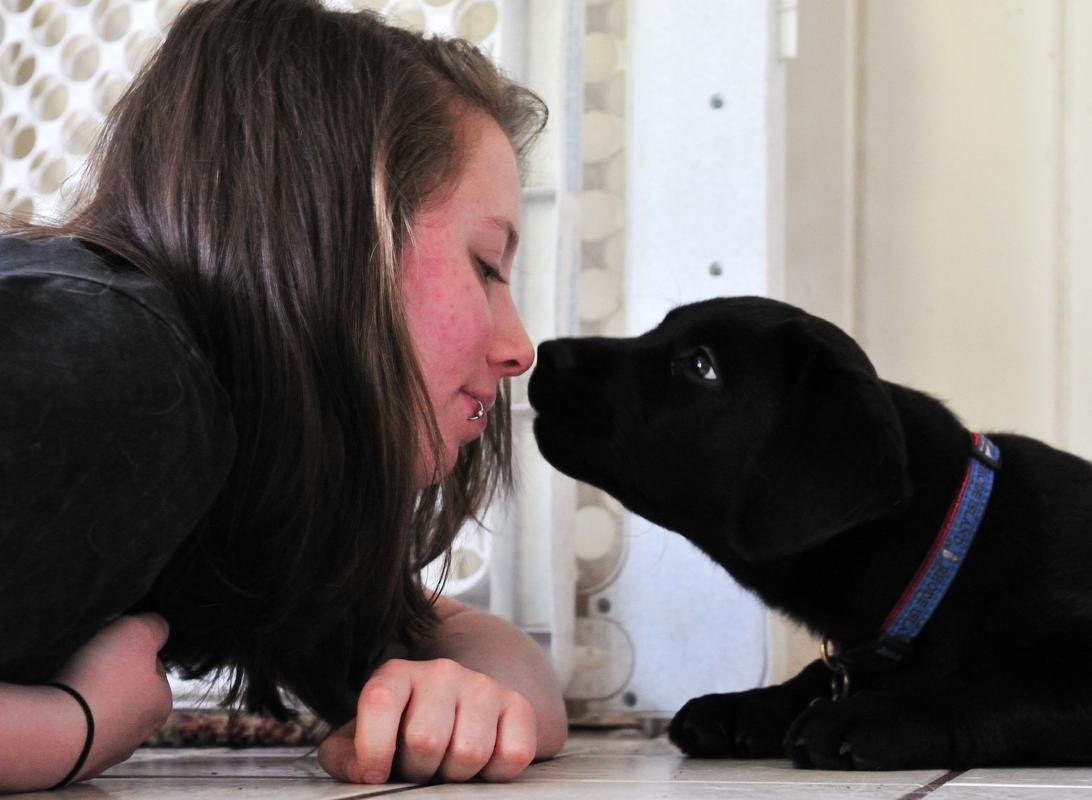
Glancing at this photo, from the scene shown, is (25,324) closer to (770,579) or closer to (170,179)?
(170,179)

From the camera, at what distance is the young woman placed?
2.71 feet

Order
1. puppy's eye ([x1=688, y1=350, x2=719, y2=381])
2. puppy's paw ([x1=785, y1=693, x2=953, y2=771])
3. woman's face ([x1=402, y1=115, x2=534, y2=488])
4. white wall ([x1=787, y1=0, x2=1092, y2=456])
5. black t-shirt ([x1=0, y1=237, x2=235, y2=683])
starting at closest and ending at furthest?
black t-shirt ([x1=0, y1=237, x2=235, y2=683])
puppy's paw ([x1=785, y1=693, x2=953, y2=771])
woman's face ([x1=402, y1=115, x2=534, y2=488])
puppy's eye ([x1=688, y1=350, x2=719, y2=381])
white wall ([x1=787, y1=0, x2=1092, y2=456])

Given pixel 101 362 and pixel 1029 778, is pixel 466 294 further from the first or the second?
pixel 1029 778

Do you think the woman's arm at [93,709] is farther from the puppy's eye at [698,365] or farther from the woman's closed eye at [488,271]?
the puppy's eye at [698,365]

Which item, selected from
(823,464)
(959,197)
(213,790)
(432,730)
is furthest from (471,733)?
(959,197)

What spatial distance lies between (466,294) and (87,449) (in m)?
0.43

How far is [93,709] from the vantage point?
0.88m

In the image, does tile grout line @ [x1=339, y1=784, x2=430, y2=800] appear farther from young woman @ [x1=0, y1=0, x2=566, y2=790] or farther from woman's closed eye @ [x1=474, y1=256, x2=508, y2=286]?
woman's closed eye @ [x1=474, y1=256, x2=508, y2=286]

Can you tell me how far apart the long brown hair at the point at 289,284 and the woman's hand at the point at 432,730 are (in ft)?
0.56

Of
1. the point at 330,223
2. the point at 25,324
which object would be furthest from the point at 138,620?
the point at 330,223

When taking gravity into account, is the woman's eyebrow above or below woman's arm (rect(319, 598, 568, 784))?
above

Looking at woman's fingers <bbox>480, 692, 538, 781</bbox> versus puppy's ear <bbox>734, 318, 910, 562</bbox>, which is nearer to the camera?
woman's fingers <bbox>480, 692, 538, 781</bbox>

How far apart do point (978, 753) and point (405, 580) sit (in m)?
0.58

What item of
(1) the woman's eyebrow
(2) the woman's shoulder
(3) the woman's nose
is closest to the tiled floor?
(2) the woman's shoulder
